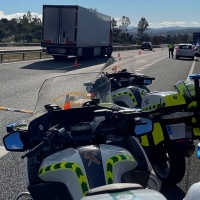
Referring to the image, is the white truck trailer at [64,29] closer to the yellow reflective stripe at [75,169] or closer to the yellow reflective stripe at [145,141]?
the yellow reflective stripe at [145,141]

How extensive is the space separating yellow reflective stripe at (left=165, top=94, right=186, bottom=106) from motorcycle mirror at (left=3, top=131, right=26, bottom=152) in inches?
91.8

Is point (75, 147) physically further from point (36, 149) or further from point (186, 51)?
point (186, 51)

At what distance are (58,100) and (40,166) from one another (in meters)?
0.85

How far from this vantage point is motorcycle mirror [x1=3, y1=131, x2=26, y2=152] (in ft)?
10.2

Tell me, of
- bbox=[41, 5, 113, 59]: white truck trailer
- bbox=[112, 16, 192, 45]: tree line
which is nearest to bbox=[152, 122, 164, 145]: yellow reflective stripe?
bbox=[41, 5, 113, 59]: white truck trailer

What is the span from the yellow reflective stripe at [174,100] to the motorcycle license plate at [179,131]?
0.83ft

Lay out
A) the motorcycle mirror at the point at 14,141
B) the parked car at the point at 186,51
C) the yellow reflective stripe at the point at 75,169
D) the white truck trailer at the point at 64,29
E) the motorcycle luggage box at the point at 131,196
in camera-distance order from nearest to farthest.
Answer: the motorcycle luggage box at the point at 131,196
the yellow reflective stripe at the point at 75,169
the motorcycle mirror at the point at 14,141
the white truck trailer at the point at 64,29
the parked car at the point at 186,51

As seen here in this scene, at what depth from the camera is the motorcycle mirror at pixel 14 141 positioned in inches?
122

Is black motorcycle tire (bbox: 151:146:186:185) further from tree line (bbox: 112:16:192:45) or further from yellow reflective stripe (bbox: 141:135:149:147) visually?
A: tree line (bbox: 112:16:192:45)

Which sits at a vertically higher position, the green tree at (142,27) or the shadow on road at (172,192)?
the green tree at (142,27)

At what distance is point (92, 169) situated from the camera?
2.68 meters

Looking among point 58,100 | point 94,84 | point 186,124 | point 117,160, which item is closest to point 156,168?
point 186,124

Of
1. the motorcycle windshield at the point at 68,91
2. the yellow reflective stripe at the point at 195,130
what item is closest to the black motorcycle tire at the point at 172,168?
the yellow reflective stripe at the point at 195,130

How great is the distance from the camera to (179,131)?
500 centimetres
